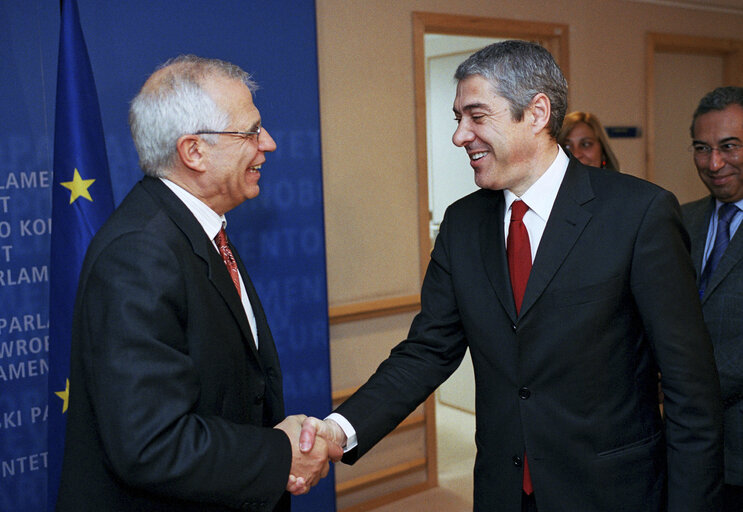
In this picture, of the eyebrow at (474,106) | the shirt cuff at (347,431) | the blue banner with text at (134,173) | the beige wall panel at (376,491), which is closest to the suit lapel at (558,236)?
the eyebrow at (474,106)

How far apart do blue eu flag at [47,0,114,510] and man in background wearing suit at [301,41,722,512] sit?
3.17 feet

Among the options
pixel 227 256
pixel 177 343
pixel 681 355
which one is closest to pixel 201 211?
pixel 227 256

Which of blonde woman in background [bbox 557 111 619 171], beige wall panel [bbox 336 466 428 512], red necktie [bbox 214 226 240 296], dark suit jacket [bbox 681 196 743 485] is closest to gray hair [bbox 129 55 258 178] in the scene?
red necktie [bbox 214 226 240 296]

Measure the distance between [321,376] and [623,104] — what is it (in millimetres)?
3018

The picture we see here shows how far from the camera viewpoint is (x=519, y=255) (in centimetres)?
163

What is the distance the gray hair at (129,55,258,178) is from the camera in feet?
5.12

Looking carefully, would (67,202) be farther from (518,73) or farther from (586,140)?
(586,140)

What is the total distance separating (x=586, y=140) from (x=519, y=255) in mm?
1786

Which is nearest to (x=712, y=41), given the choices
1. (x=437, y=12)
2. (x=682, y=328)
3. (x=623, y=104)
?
(x=623, y=104)

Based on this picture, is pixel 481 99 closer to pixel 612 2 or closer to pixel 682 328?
pixel 682 328

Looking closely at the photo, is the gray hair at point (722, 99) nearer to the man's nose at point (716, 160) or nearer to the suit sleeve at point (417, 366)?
the man's nose at point (716, 160)

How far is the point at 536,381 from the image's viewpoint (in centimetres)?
155

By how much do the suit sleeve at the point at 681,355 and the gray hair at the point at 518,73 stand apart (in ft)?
1.23

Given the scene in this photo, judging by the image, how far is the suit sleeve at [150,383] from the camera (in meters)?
1.29
